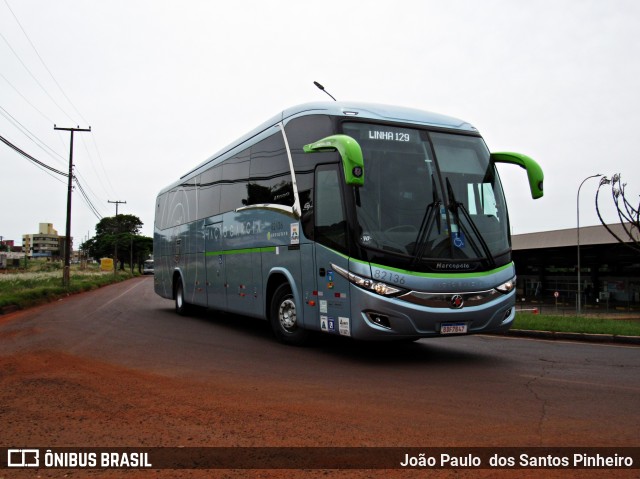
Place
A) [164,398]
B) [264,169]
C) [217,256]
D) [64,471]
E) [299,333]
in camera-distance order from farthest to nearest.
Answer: [217,256], [264,169], [299,333], [164,398], [64,471]

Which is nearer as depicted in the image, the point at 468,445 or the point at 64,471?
the point at 64,471

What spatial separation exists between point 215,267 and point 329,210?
5731mm

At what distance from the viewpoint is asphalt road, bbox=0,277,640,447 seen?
4887mm

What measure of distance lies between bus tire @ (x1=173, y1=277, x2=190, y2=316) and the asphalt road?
154 inches

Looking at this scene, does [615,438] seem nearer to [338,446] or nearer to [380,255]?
[338,446]

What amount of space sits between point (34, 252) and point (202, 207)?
194 meters

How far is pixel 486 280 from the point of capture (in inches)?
325

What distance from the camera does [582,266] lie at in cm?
5212

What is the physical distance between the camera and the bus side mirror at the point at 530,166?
353 inches

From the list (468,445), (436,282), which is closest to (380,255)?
(436,282)

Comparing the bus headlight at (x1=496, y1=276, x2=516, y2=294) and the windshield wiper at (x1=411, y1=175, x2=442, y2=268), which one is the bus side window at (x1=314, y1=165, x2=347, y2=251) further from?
the bus headlight at (x1=496, y1=276, x2=516, y2=294)

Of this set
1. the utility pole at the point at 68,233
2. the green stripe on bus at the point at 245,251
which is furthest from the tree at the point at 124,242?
the green stripe on bus at the point at 245,251

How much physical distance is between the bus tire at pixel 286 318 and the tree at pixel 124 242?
6292cm

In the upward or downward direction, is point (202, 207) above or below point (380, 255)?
→ above
